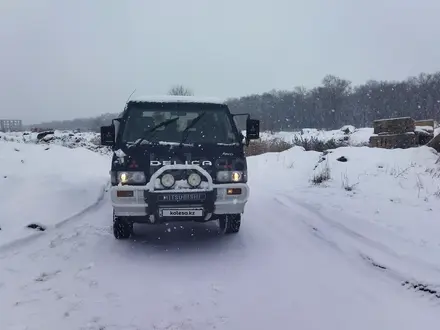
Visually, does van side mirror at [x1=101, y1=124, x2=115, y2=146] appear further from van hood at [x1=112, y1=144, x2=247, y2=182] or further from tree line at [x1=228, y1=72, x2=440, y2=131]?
tree line at [x1=228, y1=72, x2=440, y2=131]

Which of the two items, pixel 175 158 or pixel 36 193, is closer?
pixel 175 158

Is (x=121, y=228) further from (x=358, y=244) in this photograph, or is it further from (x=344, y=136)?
(x=344, y=136)

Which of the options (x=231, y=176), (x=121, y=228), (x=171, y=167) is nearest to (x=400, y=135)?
(x=231, y=176)

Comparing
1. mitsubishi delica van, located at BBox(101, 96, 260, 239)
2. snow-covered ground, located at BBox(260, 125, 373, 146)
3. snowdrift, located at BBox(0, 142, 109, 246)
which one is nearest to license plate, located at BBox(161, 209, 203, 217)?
mitsubishi delica van, located at BBox(101, 96, 260, 239)

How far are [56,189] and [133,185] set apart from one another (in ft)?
13.7

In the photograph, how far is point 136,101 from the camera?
650cm

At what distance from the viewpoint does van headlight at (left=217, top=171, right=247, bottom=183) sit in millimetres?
5855

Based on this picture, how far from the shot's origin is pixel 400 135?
48.5ft

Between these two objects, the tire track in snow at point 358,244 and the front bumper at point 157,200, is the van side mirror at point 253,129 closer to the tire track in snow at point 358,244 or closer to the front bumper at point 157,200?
the front bumper at point 157,200

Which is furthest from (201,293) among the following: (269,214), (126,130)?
(269,214)

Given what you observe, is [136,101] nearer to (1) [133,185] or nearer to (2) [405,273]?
(1) [133,185]

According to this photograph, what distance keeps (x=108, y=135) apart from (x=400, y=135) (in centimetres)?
1172

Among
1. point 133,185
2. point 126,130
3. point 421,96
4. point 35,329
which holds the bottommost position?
point 35,329

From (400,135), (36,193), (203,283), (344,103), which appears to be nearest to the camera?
(203,283)
